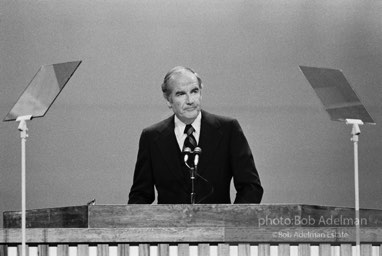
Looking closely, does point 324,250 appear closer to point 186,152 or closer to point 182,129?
point 186,152

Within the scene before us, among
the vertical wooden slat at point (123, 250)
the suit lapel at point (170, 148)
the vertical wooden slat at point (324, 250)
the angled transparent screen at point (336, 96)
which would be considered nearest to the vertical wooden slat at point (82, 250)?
the vertical wooden slat at point (123, 250)

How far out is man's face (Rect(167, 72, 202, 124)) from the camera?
6.12m

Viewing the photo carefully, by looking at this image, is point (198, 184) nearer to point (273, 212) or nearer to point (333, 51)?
point (273, 212)

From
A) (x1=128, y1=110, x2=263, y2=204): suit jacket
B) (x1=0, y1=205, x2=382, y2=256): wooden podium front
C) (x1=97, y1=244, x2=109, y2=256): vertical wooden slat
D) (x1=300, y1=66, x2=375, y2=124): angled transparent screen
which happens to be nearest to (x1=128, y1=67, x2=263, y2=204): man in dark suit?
(x1=128, y1=110, x2=263, y2=204): suit jacket

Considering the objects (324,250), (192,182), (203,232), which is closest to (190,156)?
(192,182)

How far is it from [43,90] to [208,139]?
1290 millimetres

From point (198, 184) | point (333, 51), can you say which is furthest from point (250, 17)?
point (198, 184)

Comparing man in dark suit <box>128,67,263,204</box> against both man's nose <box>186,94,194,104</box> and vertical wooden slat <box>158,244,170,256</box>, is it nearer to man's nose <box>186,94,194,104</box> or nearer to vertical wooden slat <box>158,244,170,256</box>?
man's nose <box>186,94,194,104</box>

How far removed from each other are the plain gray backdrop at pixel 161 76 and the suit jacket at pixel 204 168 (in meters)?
1.75

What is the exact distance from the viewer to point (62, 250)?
16.4ft

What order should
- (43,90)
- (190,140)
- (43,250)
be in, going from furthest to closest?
(190,140) → (43,90) → (43,250)

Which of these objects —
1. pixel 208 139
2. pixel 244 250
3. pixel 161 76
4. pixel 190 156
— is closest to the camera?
pixel 244 250

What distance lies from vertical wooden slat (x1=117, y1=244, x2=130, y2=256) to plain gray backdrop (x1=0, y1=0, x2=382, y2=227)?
2995 mm

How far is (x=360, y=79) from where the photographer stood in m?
7.97
